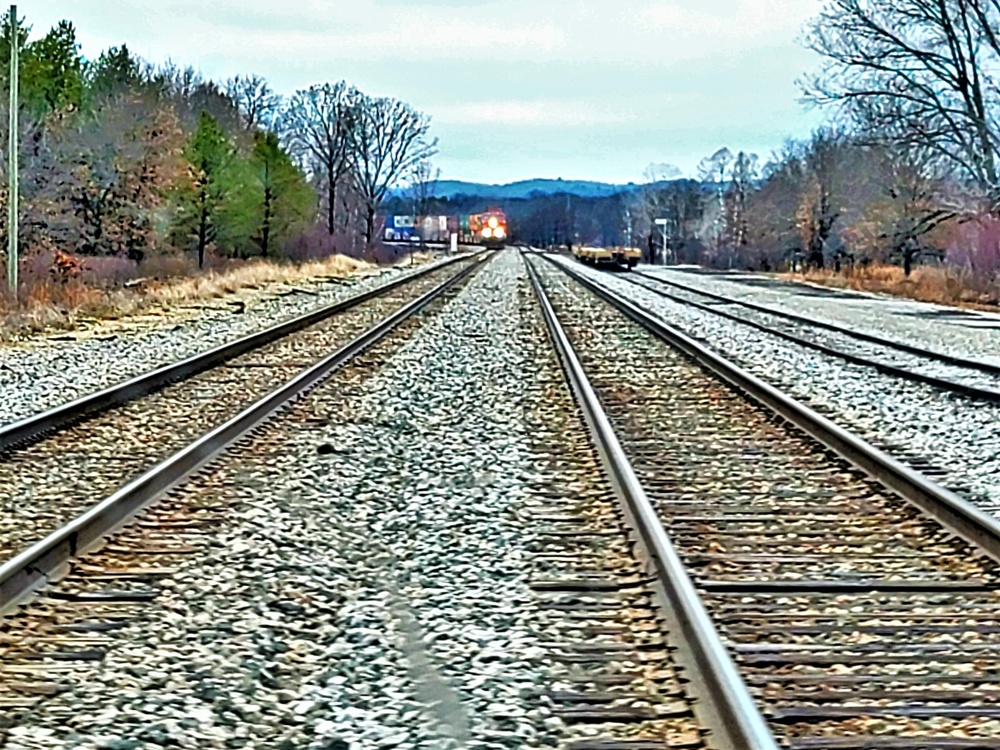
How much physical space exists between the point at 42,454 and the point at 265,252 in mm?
55796

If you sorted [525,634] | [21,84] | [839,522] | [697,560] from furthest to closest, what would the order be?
1. [21,84]
2. [839,522]
3. [697,560]
4. [525,634]

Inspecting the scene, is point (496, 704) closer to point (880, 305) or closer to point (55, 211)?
point (880, 305)

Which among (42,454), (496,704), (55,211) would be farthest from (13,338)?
(55,211)

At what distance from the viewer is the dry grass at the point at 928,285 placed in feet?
126

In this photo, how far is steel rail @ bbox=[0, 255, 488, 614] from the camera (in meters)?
5.80

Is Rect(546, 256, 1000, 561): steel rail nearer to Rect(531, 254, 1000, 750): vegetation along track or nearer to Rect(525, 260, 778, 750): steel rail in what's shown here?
Rect(531, 254, 1000, 750): vegetation along track

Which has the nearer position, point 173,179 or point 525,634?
point 525,634

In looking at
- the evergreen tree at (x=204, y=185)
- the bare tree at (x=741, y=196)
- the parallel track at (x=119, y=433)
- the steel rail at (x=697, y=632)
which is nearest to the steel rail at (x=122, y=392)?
the parallel track at (x=119, y=433)

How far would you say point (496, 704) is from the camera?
4523 mm

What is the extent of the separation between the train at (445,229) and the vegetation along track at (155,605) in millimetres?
110407

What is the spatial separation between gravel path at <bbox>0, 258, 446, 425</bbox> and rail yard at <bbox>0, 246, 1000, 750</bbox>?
0.26 m

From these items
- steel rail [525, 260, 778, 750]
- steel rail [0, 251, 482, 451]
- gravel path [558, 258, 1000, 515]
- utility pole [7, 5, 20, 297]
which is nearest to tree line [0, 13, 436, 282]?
utility pole [7, 5, 20, 297]

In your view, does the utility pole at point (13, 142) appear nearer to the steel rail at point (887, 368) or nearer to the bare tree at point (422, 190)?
the steel rail at point (887, 368)

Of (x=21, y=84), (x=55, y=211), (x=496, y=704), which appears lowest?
(x=496, y=704)
